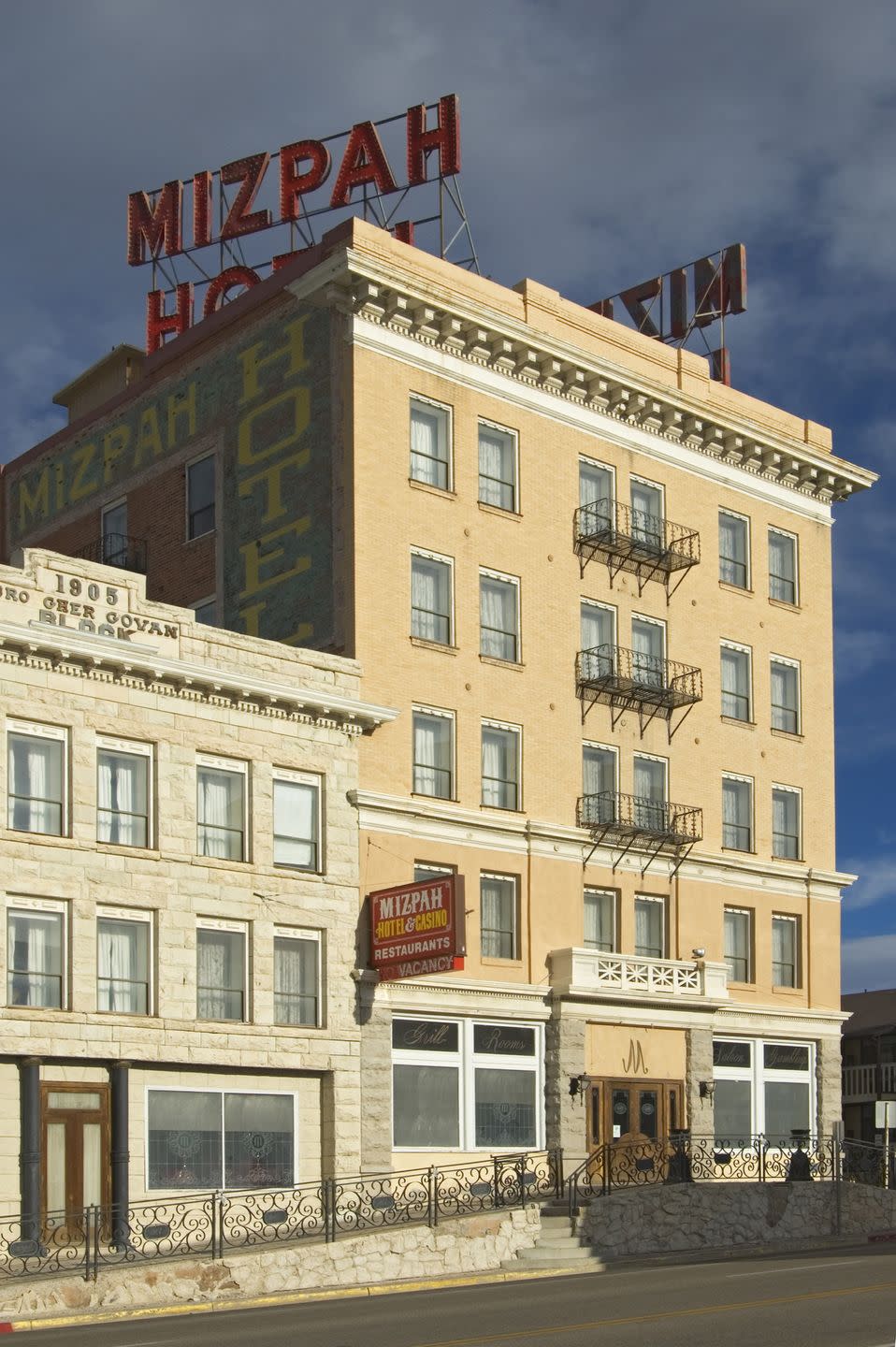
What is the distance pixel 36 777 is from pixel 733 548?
2432 cm

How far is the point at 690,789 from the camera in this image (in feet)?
170

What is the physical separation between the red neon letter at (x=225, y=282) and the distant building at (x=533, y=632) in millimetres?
3791

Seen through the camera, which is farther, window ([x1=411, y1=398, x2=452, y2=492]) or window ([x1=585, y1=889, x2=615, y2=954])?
window ([x1=585, y1=889, x2=615, y2=954])

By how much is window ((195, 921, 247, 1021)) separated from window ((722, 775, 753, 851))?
1705cm

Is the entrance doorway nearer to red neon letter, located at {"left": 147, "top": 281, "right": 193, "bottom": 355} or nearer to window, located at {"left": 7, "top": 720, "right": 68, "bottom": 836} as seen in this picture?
window, located at {"left": 7, "top": 720, "right": 68, "bottom": 836}

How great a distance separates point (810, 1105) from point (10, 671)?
27.6 meters

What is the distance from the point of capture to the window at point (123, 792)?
38875 mm

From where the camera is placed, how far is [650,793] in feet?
167

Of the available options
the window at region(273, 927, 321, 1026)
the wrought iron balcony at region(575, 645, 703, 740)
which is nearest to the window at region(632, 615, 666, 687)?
the wrought iron balcony at region(575, 645, 703, 740)

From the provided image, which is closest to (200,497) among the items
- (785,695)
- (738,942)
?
(785,695)

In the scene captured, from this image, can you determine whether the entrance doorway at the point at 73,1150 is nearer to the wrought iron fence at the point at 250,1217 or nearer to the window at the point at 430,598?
the wrought iron fence at the point at 250,1217

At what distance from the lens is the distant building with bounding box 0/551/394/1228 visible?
122ft

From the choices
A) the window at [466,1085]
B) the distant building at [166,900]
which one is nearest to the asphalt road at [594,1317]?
the distant building at [166,900]

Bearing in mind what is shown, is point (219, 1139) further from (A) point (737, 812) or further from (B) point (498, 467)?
(A) point (737, 812)
